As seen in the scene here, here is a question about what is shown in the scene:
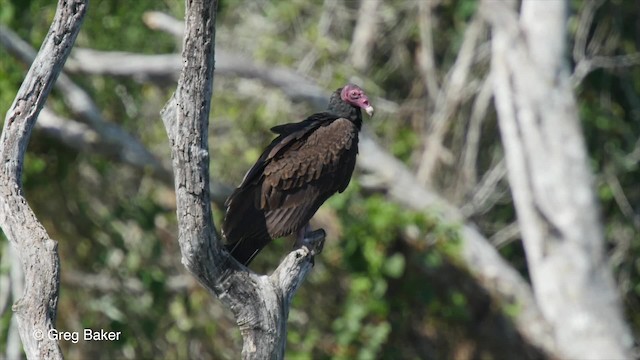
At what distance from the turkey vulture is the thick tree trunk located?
3191 mm

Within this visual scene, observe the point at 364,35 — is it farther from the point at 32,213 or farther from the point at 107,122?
the point at 32,213

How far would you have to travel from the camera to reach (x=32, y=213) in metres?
4.70

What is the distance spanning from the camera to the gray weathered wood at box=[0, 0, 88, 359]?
4.52 metres

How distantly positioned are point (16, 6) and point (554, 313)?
448 cm

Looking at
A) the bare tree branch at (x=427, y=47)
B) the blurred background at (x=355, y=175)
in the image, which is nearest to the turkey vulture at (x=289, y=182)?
the blurred background at (x=355, y=175)

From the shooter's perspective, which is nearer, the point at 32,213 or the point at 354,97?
the point at 32,213

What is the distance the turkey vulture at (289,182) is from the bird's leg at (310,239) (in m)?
0.02

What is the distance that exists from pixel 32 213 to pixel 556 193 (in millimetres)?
5160

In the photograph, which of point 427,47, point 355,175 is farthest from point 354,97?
point 427,47

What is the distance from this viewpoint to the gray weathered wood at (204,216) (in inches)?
177

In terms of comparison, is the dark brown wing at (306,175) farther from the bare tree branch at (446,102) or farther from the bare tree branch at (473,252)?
the bare tree branch at (446,102)

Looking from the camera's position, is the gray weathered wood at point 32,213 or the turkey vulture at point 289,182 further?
the turkey vulture at point 289,182

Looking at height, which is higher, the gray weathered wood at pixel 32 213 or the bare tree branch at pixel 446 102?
the gray weathered wood at pixel 32 213

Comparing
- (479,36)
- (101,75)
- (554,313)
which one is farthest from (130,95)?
(554,313)
